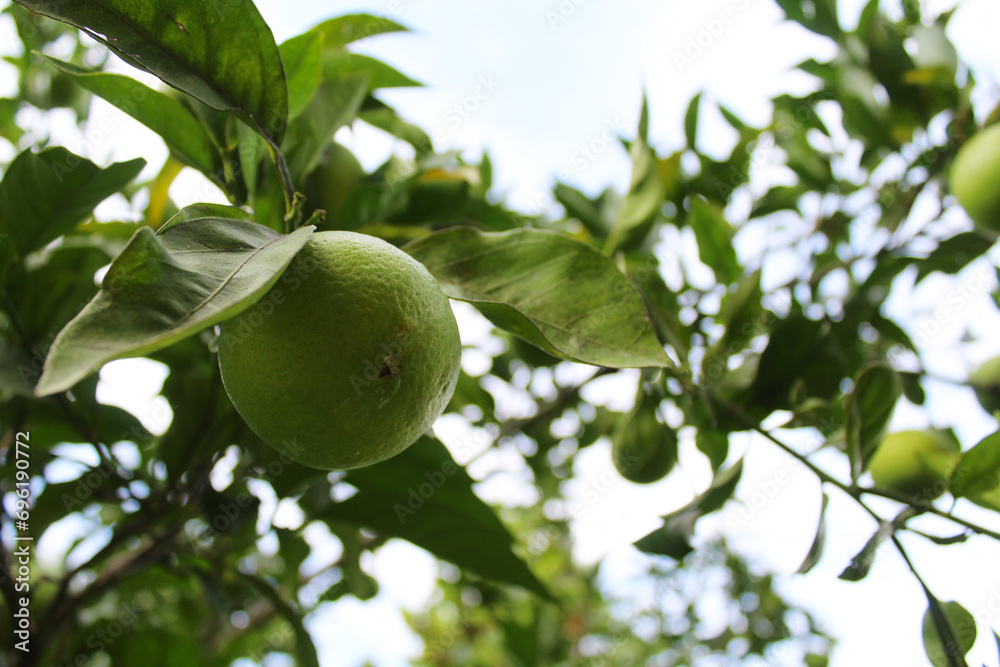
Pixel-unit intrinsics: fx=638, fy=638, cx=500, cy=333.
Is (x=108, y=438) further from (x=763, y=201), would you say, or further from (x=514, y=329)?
(x=763, y=201)

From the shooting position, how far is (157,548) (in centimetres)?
94

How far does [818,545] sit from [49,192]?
38.0 inches

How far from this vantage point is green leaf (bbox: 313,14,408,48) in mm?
812

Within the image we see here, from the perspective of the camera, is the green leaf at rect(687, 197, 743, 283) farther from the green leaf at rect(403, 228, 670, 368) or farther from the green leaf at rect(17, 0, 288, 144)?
the green leaf at rect(17, 0, 288, 144)

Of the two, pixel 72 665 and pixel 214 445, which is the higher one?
pixel 214 445

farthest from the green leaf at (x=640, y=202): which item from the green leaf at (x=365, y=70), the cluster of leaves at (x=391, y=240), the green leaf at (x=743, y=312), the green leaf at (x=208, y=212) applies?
the green leaf at (x=208, y=212)

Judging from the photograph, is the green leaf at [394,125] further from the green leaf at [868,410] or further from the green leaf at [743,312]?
the green leaf at [868,410]

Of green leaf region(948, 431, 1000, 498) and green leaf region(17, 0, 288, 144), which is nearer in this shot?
green leaf region(17, 0, 288, 144)

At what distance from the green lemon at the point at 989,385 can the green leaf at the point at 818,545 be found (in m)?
0.60

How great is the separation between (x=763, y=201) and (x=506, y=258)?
939mm

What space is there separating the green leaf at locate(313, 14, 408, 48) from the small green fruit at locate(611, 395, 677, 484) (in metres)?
0.62

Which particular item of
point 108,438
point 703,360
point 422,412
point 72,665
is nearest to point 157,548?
point 108,438

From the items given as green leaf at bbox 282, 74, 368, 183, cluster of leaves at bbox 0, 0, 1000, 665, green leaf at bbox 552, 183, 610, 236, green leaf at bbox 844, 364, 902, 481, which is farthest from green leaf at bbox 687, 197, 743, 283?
green leaf at bbox 282, 74, 368, 183

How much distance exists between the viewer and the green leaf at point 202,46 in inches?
17.8
